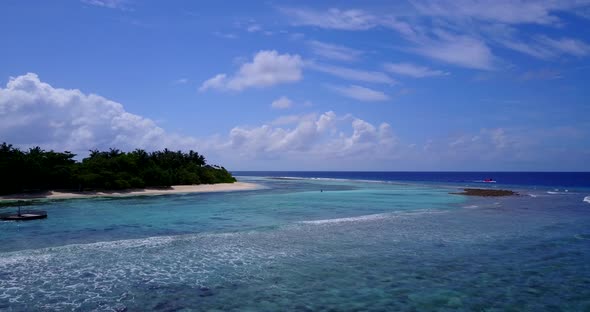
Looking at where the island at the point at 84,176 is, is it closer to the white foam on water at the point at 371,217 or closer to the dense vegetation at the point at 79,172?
the dense vegetation at the point at 79,172

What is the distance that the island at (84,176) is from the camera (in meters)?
58.9

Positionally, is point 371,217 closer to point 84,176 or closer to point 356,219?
point 356,219

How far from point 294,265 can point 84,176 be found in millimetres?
56197

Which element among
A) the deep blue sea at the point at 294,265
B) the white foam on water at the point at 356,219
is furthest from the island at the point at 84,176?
the white foam on water at the point at 356,219

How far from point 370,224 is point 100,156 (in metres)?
60.6

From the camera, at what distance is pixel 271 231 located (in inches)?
1113

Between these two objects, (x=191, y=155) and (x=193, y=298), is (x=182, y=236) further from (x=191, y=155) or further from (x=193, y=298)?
(x=191, y=155)

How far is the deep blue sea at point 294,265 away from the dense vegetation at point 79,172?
103ft

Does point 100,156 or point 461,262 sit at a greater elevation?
point 100,156

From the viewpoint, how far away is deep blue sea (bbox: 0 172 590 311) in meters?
13.8

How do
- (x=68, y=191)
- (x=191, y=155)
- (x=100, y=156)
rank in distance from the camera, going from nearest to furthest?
(x=68, y=191) → (x=100, y=156) → (x=191, y=155)

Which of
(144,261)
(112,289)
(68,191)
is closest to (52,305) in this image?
(112,289)

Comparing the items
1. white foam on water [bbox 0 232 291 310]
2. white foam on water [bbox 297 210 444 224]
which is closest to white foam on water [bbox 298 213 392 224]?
white foam on water [bbox 297 210 444 224]

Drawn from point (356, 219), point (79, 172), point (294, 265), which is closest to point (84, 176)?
point (79, 172)
